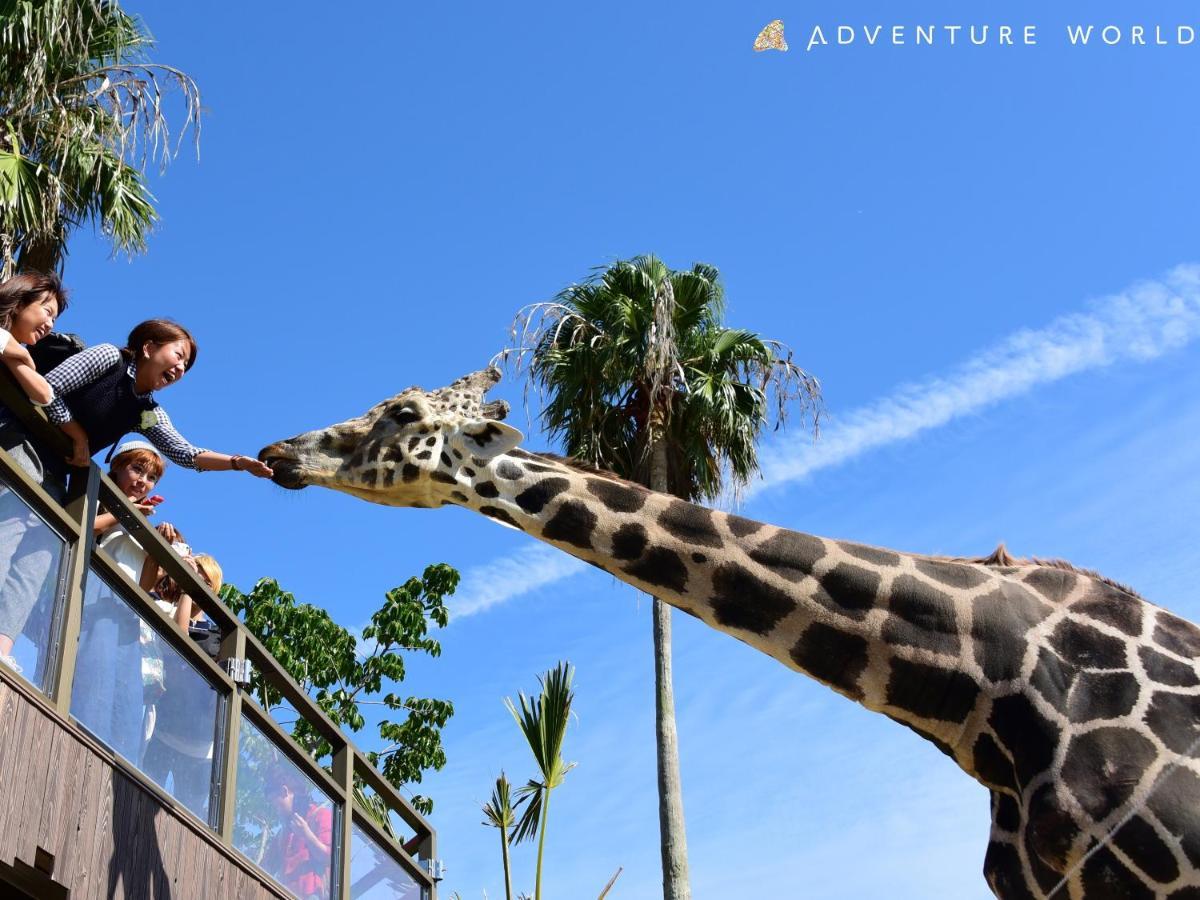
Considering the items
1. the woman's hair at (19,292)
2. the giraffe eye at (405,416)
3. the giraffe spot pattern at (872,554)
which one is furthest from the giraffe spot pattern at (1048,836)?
the woman's hair at (19,292)

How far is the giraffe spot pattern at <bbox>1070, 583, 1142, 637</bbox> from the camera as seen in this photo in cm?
709

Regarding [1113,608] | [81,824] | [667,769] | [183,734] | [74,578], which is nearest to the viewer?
[81,824]

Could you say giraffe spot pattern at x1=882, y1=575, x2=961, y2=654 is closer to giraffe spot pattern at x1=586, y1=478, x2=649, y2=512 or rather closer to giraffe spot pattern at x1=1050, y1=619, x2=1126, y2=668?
giraffe spot pattern at x1=1050, y1=619, x2=1126, y2=668

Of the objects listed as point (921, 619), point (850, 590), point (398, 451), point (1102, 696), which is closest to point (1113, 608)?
point (1102, 696)

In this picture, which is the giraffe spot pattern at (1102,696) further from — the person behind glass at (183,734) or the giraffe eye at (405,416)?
the person behind glass at (183,734)

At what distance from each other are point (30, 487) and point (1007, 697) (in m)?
4.62

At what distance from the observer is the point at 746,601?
7469mm

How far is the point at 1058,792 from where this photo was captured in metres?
6.52

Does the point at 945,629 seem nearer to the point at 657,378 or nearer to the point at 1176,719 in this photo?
the point at 1176,719

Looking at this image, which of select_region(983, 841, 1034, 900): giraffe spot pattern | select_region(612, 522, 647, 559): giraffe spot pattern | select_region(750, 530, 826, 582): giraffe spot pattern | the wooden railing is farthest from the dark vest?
select_region(983, 841, 1034, 900): giraffe spot pattern

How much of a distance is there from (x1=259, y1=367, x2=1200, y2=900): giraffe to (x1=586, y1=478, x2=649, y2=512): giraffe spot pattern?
0.02 m

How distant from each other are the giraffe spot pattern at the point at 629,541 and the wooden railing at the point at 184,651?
213 cm

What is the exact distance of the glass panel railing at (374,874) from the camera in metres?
9.20

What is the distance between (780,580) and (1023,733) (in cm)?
143
